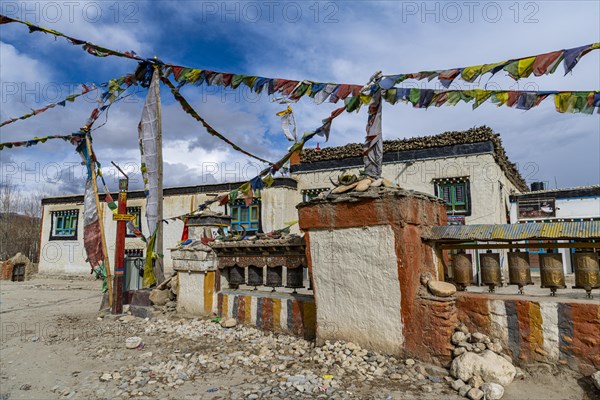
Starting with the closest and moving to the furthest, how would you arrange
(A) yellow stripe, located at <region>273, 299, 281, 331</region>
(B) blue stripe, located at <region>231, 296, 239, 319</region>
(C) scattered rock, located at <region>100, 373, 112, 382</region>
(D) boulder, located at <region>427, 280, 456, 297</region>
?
1. (D) boulder, located at <region>427, 280, 456, 297</region>
2. (C) scattered rock, located at <region>100, 373, 112, 382</region>
3. (A) yellow stripe, located at <region>273, 299, 281, 331</region>
4. (B) blue stripe, located at <region>231, 296, 239, 319</region>

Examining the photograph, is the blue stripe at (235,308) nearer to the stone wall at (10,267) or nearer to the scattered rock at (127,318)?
the scattered rock at (127,318)

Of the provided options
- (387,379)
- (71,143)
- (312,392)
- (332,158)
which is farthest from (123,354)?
(332,158)

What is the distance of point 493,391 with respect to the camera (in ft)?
11.8

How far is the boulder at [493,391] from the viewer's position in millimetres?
3588

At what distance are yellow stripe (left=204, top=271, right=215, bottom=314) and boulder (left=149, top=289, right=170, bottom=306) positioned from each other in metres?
1.42

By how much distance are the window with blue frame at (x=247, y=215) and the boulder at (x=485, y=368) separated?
1424 cm

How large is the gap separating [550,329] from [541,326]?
83mm

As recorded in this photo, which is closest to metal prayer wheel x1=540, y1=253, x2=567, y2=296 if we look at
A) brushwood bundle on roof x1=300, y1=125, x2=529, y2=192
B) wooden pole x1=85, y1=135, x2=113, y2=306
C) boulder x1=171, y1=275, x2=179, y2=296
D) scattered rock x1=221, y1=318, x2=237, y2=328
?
scattered rock x1=221, y1=318, x2=237, y2=328

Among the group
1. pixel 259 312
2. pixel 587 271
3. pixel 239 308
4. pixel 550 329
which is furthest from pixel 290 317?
pixel 587 271

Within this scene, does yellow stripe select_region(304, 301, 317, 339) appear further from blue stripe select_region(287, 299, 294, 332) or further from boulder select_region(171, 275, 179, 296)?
boulder select_region(171, 275, 179, 296)

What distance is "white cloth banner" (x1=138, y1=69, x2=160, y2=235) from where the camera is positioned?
33.3 ft

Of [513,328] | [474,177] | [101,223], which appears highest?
[474,177]

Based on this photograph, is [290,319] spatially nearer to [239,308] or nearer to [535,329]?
[239,308]

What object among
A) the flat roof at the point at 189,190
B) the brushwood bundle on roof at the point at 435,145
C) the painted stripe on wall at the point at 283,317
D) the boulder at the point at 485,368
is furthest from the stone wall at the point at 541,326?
the flat roof at the point at 189,190
